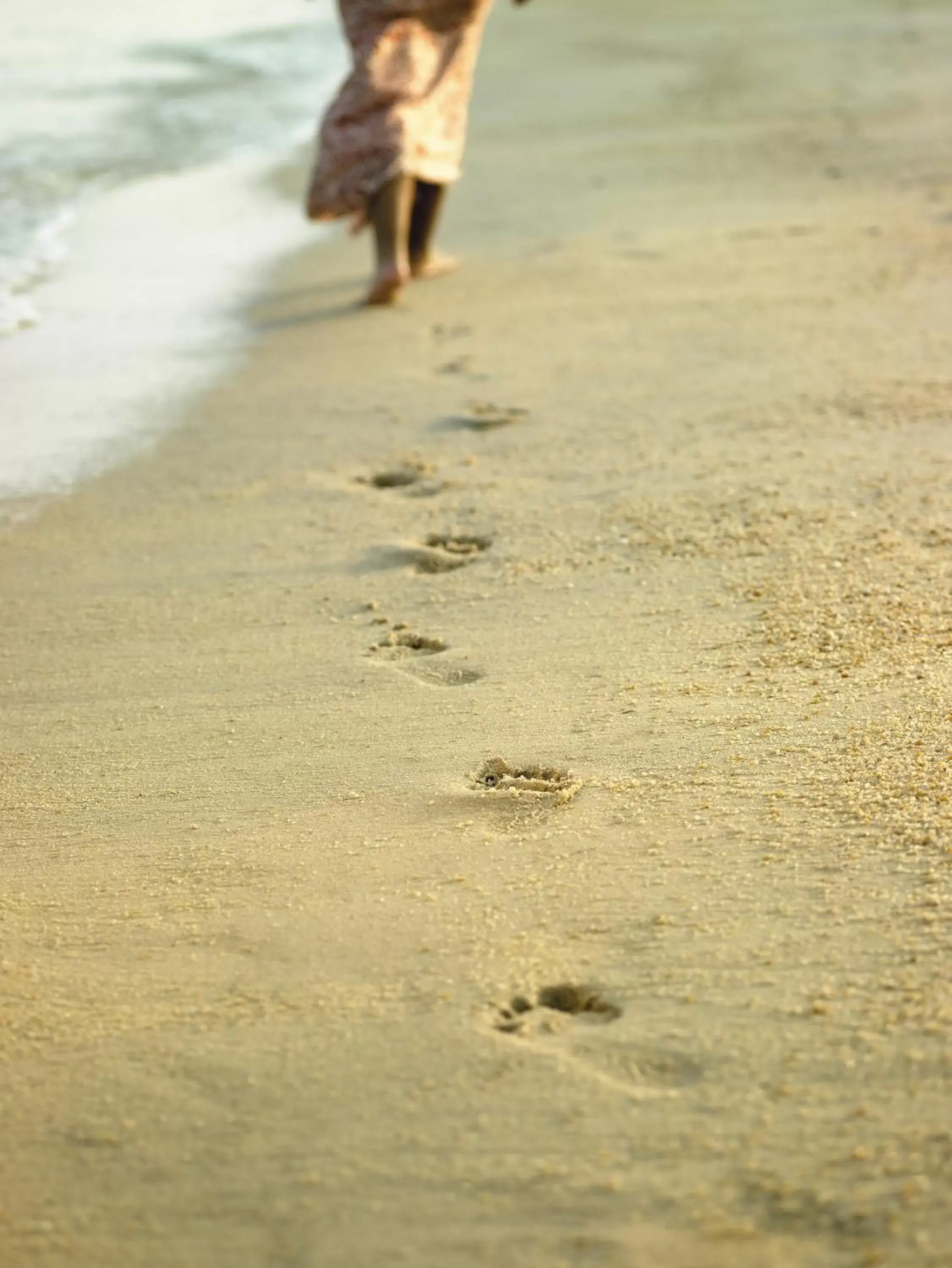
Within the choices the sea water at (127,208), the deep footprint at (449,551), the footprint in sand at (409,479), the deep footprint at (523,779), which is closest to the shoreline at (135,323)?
the sea water at (127,208)

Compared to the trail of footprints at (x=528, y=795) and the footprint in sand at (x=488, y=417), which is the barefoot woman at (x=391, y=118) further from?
the trail of footprints at (x=528, y=795)

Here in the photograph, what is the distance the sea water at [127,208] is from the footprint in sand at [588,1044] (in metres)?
1.95

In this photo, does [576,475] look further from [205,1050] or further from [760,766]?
[205,1050]

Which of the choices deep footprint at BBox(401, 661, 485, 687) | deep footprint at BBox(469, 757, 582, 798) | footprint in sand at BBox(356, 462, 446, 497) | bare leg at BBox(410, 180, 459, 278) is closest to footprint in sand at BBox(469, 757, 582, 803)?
deep footprint at BBox(469, 757, 582, 798)

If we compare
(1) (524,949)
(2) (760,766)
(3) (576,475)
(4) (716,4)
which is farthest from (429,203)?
(4) (716,4)

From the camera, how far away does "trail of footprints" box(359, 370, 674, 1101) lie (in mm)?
1514

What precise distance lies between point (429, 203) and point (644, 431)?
1.67 meters

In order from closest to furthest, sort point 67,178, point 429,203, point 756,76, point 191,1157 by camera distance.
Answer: point 191,1157
point 429,203
point 67,178
point 756,76

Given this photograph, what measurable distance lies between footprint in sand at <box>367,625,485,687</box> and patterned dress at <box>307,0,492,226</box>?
2307 millimetres

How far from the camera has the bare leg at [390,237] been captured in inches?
169

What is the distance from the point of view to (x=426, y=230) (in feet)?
15.3

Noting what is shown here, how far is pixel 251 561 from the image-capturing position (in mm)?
2795

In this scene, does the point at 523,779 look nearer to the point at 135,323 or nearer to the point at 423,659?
the point at 423,659

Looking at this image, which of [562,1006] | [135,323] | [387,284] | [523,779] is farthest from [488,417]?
[562,1006]
